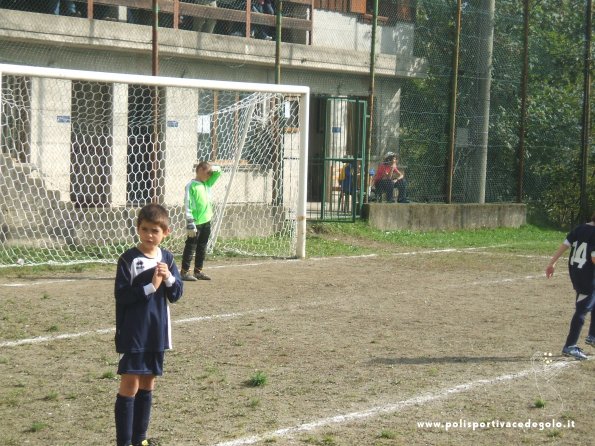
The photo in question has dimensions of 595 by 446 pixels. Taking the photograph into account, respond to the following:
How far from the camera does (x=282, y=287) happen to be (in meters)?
12.7

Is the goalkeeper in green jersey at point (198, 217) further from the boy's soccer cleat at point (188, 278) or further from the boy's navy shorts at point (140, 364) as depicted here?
the boy's navy shorts at point (140, 364)

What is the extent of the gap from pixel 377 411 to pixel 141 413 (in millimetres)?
1669

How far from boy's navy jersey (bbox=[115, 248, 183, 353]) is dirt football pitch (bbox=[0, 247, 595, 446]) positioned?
26.2 inches

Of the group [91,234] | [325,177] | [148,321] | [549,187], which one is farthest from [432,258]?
[148,321]

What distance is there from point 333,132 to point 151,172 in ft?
17.5

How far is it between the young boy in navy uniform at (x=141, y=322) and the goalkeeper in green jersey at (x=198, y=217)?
23.0 feet

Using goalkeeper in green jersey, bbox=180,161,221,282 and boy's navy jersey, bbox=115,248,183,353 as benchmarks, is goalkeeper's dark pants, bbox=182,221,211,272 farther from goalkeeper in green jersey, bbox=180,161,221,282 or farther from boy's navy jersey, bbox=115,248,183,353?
boy's navy jersey, bbox=115,248,183,353

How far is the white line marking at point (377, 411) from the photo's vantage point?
20.2 ft

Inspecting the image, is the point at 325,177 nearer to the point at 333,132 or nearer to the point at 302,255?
the point at 333,132

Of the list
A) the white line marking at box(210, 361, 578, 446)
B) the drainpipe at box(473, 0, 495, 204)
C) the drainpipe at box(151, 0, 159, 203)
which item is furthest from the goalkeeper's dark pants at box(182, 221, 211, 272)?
the drainpipe at box(473, 0, 495, 204)

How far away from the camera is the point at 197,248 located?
13.1 m

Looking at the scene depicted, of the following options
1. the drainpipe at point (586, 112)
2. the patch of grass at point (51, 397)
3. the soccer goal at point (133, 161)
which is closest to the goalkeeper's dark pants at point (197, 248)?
the soccer goal at point (133, 161)

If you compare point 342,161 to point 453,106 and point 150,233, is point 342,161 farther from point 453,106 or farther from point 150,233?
point 150,233

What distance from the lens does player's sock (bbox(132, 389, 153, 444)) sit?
5914 millimetres
